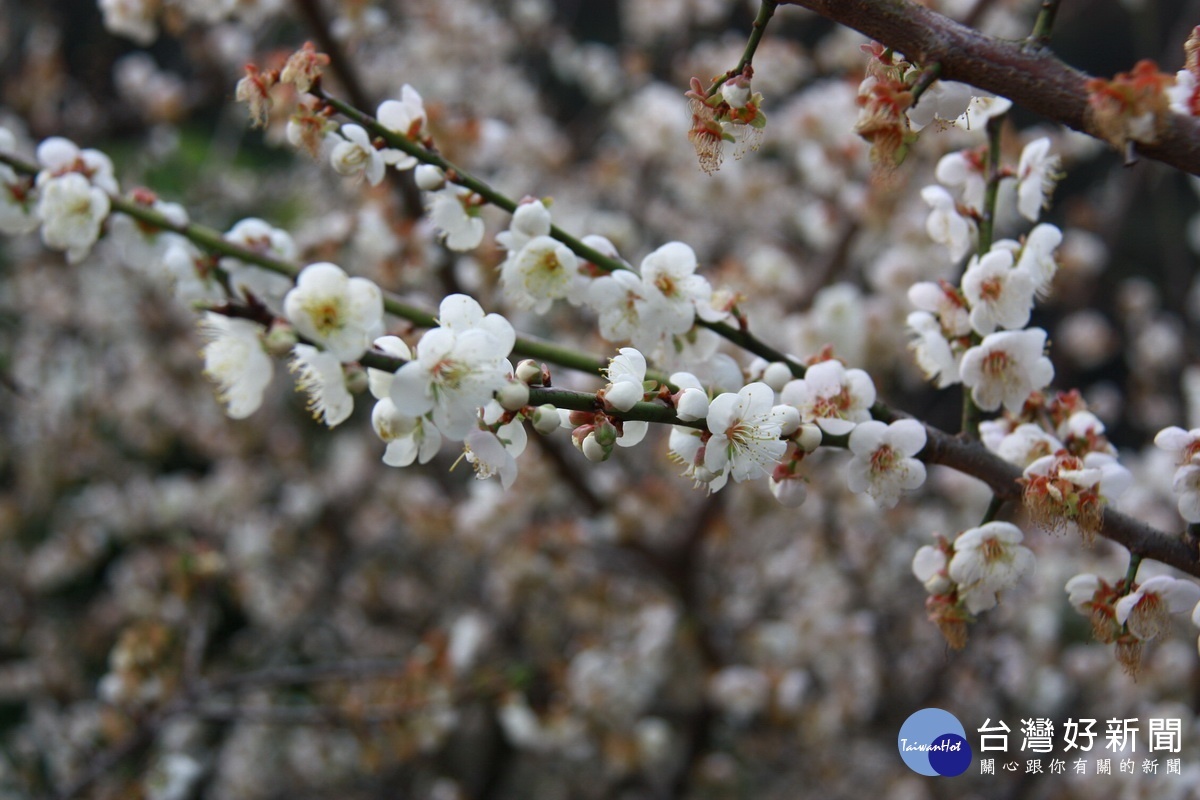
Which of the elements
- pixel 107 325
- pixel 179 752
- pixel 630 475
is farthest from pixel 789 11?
pixel 179 752

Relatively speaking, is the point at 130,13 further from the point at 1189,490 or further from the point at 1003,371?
the point at 1189,490

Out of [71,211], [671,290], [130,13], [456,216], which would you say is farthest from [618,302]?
[130,13]

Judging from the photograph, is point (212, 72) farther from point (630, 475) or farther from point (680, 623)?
point (680, 623)

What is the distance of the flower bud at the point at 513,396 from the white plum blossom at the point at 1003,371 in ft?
1.68

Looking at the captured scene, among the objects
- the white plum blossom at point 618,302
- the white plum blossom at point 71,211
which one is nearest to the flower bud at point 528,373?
the white plum blossom at point 618,302

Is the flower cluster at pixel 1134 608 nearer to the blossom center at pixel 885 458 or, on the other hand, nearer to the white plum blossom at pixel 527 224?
the blossom center at pixel 885 458

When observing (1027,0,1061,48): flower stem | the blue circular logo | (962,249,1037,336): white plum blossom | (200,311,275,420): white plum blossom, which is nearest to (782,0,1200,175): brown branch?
(1027,0,1061,48): flower stem

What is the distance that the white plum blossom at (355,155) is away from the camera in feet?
3.25

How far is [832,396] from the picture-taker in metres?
0.94

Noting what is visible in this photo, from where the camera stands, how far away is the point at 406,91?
105cm

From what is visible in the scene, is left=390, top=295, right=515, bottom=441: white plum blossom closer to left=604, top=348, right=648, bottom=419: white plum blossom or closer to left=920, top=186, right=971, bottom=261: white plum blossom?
left=604, top=348, right=648, bottom=419: white plum blossom

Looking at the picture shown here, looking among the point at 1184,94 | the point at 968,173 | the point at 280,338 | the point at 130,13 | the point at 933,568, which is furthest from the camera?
the point at 130,13

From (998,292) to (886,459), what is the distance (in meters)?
0.23

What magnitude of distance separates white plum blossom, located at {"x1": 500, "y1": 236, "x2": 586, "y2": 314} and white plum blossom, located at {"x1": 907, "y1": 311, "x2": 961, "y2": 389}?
0.40 metres
